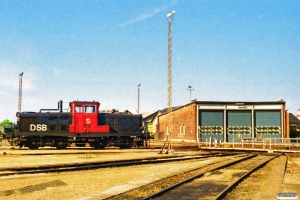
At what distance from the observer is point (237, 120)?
170 ft

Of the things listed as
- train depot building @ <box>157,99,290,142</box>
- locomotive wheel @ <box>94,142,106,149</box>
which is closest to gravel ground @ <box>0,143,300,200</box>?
locomotive wheel @ <box>94,142,106,149</box>

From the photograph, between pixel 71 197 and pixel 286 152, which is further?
→ pixel 286 152

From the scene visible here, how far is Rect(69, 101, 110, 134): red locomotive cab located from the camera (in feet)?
109

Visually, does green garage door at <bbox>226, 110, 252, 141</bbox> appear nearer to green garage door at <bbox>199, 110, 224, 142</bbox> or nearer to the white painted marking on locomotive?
green garage door at <bbox>199, 110, 224, 142</bbox>

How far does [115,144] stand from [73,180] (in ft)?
68.9

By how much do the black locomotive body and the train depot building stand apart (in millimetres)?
19885

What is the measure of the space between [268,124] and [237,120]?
414 cm

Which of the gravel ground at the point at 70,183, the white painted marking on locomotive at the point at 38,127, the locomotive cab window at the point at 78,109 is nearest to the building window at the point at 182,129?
the locomotive cab window at the point at 78,109

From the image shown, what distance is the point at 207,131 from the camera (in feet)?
171

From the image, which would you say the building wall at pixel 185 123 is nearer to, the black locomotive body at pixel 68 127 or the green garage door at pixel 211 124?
the green garage door at pixel 211 124

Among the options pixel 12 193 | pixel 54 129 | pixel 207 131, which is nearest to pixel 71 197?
pixel 12 193

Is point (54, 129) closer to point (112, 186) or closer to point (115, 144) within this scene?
point (115, 144)

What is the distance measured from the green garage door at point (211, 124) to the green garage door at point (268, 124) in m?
4.86

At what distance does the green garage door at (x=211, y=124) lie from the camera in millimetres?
51750
